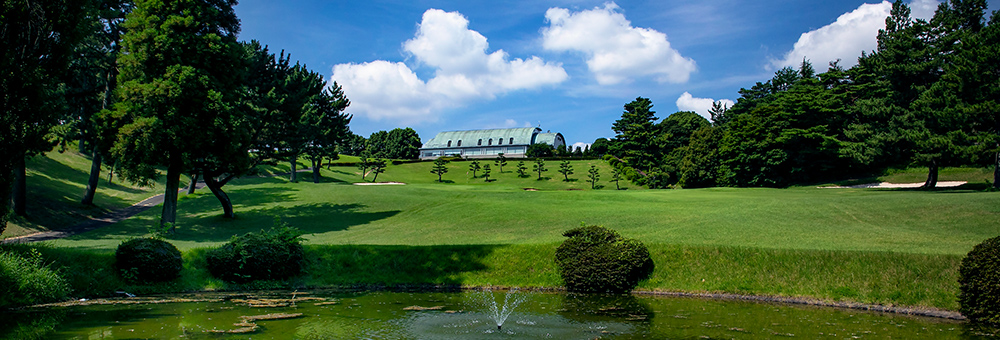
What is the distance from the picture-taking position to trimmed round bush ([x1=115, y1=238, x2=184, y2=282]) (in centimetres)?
1717

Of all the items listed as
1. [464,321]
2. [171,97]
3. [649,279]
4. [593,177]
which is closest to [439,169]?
[593,177]

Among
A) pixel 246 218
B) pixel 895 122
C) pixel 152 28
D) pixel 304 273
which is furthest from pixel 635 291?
pixel 895 122

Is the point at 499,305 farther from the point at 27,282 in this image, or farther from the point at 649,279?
the point at 27,282

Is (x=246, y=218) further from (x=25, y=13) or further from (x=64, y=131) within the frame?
(x=25, y=13)

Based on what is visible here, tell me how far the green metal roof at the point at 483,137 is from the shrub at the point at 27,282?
120347mm

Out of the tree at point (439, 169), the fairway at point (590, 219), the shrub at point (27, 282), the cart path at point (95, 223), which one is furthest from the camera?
the tree at point (439, 169)

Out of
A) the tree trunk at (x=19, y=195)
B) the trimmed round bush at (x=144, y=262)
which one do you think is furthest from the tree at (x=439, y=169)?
the trimmed round bush at (x=144, y=262)

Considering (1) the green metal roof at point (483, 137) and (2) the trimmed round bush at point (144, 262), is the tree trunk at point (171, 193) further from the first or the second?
Answer: (1) the green metal roof at point (483, 137)

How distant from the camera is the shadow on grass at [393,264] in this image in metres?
18.9

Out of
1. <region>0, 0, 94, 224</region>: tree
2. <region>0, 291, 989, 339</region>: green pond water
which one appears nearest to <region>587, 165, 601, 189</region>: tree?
<region>0, 291, 989, 339</region>: green pond water

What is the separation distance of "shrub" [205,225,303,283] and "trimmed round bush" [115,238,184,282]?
4.40 feet

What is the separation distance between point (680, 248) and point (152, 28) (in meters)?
29.6

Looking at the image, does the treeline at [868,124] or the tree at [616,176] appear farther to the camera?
the tree at [616,176]

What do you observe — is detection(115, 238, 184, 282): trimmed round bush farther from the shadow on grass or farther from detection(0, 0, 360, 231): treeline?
the shadow on grass
